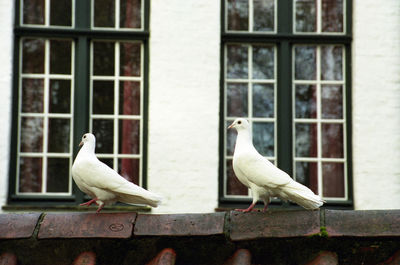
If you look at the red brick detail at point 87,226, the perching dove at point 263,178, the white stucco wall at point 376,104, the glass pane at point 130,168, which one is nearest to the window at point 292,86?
the white stucco wall at point 376,104

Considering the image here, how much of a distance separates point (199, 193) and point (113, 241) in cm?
476

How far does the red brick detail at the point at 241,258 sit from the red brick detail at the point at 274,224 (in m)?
0.07

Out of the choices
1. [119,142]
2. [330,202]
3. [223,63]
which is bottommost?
[330,202]

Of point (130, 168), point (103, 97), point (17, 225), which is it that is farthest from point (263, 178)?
point (103, 97)

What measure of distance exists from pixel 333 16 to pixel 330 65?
56 cm

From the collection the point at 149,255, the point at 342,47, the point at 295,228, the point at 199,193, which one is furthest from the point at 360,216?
the point at 342,47

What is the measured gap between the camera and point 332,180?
881cm

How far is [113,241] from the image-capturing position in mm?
3842

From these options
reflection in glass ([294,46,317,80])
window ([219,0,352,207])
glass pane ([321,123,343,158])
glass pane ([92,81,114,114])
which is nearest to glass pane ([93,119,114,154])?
glass pane ([92,81,114,114])

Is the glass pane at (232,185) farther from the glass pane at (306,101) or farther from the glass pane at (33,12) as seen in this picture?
the glass pane at (33,12)

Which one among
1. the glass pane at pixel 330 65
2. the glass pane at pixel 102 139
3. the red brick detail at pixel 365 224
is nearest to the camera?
the red brick detail at pixel 365 224

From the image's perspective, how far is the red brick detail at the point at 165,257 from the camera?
3.71 metres

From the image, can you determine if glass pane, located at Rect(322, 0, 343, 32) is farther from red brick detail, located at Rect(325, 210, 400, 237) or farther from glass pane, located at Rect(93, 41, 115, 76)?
red brick detail, located at Rect(325, 210, 400, 237)

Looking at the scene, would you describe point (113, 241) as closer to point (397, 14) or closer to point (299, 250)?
point (299, 250)
